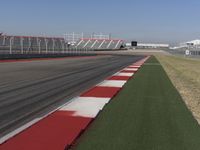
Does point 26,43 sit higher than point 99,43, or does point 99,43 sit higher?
point 99,43

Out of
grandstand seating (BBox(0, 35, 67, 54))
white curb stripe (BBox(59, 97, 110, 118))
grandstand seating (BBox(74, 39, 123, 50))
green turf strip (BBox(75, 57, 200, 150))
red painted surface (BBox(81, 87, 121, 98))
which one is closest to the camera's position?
green turf strip (BBox(75, 57, 200, 150))

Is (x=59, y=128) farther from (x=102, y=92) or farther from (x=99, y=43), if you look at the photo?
(x=99, y=43)

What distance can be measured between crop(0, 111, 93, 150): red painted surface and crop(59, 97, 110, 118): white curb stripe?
469 millimetres

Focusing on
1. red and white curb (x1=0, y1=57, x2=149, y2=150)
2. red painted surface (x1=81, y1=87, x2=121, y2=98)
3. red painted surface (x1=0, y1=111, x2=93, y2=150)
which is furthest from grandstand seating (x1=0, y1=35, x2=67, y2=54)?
red painted surface (x1=0, y1=111, x2=93, y2=150)

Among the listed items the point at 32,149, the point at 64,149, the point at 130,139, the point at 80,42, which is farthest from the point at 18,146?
the point at 80,42

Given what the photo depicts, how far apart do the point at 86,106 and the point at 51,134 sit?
318 cm

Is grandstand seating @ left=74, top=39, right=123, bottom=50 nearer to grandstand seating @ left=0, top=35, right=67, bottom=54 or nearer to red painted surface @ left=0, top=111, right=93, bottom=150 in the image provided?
grandstand seating @ left=0, top=35, right=67, bottom=54

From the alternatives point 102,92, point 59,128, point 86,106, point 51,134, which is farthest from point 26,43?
point 51,134

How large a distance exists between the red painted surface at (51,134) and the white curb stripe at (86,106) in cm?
47

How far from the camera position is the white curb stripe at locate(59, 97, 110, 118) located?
8.42 m

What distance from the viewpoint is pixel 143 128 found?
6.91 metres

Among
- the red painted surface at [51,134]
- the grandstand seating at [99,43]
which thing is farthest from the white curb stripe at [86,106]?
the grandstand seating at [99,43]

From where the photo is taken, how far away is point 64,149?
5383 millimetres

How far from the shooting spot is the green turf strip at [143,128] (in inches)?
226
